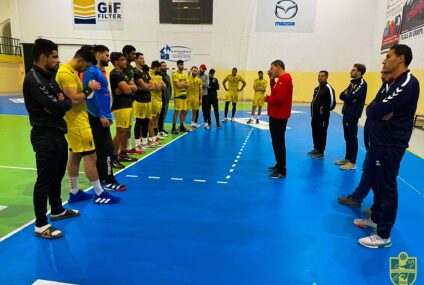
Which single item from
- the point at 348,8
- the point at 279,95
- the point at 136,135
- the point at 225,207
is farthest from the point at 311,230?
the point at 348,8

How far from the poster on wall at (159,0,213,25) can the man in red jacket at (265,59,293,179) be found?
1511 centimetres

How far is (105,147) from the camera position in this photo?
438cm

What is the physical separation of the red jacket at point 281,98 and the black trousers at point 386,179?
78.8 inches

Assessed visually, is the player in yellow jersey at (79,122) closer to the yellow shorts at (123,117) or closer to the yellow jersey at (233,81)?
the yellow shorts at (123,117)

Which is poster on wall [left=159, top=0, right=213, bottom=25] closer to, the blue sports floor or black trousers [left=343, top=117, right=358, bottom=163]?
black trousers [left=343, top=117, right=358, bottom=163]

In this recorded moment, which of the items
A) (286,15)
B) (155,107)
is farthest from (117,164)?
(286,15)

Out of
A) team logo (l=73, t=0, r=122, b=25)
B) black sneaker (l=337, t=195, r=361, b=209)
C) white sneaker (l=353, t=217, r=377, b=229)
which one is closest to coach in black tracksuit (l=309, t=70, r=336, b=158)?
black sneaker (l=337, t=195, r=361, b=209)

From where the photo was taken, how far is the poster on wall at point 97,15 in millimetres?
19609

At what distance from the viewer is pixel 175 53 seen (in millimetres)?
19438

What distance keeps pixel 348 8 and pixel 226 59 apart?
7.54 meters

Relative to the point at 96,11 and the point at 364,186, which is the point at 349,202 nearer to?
the point at 364,186

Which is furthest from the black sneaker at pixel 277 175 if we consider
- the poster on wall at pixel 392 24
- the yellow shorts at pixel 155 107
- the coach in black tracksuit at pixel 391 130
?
the poster on wall at pixel 392 24

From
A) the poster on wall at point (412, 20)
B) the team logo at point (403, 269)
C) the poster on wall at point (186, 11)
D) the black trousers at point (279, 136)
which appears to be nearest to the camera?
the team logo at point (403, 269)

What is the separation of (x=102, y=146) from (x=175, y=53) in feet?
52.7
